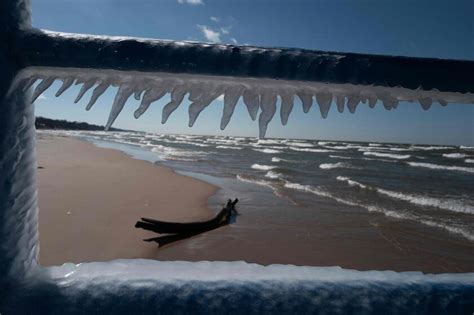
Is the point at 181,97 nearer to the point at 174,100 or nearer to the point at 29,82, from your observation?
the point at 174,100

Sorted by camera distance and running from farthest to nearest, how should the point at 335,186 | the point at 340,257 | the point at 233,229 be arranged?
the point at 335,186 < the point at 233,229 < the point at 340,257

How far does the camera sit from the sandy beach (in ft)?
20.2

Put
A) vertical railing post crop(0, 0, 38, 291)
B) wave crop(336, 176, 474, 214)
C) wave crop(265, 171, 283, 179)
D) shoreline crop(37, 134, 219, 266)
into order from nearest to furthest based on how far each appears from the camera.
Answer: vertical railing post crop(0, 0, 38, 291) < shoreline crop(37, 134, 219, 266) < wave crop(336, 176, 474, 214) < wave crop(265, 171, 283, 179)

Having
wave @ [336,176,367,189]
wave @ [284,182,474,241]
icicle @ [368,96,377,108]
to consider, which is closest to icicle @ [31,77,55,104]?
icicle @ [368,96,377,108]

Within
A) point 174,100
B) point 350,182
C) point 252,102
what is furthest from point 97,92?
point 350,182

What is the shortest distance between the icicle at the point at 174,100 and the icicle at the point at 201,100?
0.6 inches

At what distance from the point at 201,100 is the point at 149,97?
0.08m

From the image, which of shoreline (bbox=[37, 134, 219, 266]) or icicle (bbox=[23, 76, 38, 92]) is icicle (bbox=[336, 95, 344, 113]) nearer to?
icicle (bbox=[23, 76, 38, 92])

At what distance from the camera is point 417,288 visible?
1.85ft

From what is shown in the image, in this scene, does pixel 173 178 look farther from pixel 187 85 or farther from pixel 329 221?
pixel 187 85

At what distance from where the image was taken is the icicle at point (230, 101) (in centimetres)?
57

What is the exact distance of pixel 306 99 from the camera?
0.58 metres

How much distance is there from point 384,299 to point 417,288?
0.06 meters

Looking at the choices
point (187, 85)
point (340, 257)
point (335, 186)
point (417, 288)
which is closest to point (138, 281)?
point (187, 85)
